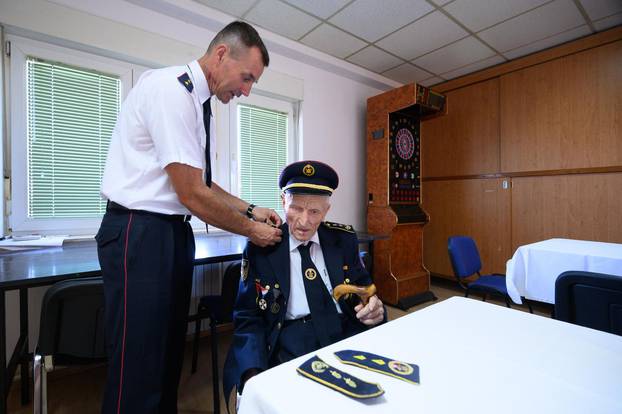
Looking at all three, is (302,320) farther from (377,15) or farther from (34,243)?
(377,15)

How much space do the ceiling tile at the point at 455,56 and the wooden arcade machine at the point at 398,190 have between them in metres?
0.48

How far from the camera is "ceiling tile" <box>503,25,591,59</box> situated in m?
2.99

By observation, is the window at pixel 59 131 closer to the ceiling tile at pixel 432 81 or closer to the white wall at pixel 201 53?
the white wall at pixel 201 53

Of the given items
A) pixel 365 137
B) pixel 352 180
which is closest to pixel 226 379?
pixel 352 180

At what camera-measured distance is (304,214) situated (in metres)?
1.18

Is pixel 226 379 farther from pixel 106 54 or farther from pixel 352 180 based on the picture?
pixel 352 180

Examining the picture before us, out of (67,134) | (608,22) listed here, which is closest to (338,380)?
(67,134)

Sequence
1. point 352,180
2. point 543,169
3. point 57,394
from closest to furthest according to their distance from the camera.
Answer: point 57,394
point 543,169
point 352,180

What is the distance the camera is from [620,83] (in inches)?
113

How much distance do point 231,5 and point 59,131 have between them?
1.72m

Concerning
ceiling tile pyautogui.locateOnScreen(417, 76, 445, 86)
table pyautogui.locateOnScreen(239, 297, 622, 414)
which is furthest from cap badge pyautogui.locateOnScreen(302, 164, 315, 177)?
ceiling tile pyautogui.locateOnScreen(417, 76, 445, 86)

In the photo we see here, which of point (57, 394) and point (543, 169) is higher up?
point (543, 169)

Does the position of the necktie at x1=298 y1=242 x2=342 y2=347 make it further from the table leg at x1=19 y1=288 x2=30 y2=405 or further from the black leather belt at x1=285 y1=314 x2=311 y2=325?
the table leg at x1=19 y1=288 x2=30 y2=405

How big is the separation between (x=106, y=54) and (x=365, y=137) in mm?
2966
